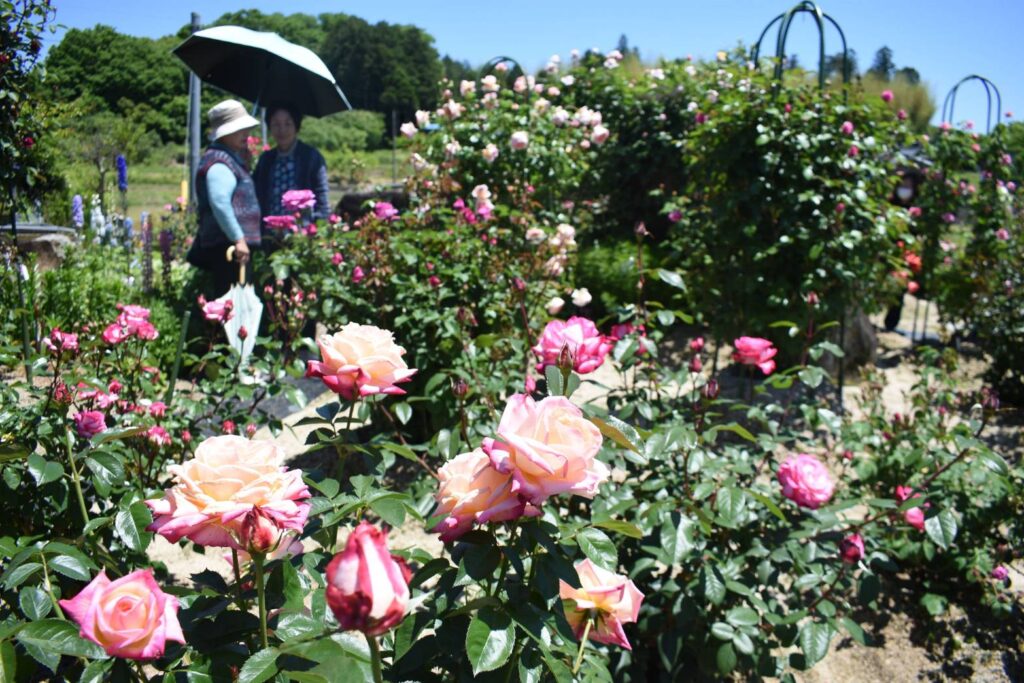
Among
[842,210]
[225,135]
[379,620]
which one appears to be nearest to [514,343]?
[379,620]

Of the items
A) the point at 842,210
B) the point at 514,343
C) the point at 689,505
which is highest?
the point at 842,210

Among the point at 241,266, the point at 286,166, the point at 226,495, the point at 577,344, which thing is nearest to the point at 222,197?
the point at 241,266

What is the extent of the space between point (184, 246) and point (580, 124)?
3.78 m

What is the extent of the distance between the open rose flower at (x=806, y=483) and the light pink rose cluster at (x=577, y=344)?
1.90ft

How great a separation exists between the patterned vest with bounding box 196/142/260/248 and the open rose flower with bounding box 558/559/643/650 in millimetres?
3926

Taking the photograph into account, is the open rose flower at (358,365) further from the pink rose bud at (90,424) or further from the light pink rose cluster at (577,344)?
the pink rose bud at (90,424)

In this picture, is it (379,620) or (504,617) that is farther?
(504,617)

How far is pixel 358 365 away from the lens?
937 mm

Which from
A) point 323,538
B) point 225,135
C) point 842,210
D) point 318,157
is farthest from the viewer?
point 318,157

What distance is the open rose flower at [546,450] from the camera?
2.25 ft

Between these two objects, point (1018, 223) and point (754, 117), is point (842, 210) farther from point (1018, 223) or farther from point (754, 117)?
point (1018, 223)

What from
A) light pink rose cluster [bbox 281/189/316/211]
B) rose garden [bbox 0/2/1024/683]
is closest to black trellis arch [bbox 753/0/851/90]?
rose garden [bbox 0/2/1024/683]

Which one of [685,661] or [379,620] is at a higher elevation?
[379,620]

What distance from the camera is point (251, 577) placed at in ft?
3.22
